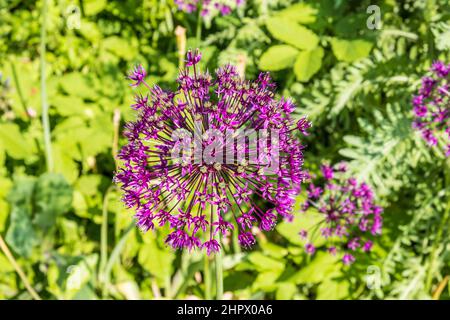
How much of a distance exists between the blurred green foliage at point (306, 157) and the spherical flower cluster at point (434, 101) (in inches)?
6.0

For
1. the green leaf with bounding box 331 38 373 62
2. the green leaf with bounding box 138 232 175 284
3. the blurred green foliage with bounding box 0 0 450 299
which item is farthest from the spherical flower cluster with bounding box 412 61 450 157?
the green leaf with bounding box 138 232 175 284

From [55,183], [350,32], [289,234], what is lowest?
[289,234]

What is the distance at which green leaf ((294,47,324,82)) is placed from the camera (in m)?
2.59

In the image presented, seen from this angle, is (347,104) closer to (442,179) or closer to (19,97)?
(442,179)

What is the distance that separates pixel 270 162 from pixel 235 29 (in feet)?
6.40

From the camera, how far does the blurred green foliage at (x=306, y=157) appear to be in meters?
2.70

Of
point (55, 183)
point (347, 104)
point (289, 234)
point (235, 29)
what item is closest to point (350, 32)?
point (347, 104)

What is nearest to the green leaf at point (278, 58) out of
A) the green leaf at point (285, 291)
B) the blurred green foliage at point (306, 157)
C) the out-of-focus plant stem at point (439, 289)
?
the blurred green foliage at point (306, 157)

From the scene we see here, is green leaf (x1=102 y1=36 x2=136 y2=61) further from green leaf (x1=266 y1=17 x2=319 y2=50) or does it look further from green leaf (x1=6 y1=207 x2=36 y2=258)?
green leaf (x1=6 y1=207 x2=36 y2=258)

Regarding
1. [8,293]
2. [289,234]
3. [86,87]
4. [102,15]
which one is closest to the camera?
[289,234]

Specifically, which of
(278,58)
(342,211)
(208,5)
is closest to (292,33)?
(278,58)

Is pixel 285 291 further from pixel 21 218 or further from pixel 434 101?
pixel 21 218

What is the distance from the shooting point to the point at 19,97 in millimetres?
3324

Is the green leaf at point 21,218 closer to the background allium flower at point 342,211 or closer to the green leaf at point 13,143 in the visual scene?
the green leaf at point 13,143
